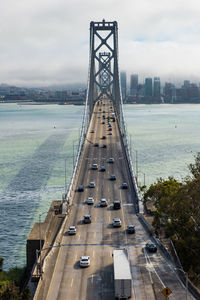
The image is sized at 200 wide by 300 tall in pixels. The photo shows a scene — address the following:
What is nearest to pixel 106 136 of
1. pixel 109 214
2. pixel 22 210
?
pixel 22 210

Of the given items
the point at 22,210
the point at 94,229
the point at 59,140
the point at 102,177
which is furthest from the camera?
the point at 59,140

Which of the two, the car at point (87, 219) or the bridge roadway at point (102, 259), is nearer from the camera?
the bridge roadway at point (102, 259)

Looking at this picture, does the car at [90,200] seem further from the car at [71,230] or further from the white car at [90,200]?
the car at [71,230]

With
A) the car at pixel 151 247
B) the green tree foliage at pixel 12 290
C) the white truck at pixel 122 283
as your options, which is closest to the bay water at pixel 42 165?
the green tree foliage at pixel 12 290

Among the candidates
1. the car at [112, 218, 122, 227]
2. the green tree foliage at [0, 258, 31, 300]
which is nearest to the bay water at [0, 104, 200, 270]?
the green tree foliage at [0, 258, 31, 300]

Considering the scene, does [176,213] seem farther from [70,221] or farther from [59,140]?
[59,140]

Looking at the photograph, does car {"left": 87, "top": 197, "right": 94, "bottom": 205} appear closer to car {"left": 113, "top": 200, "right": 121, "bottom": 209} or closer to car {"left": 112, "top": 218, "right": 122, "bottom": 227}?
car {"left": 113, "top": 200, "right": 121, "bottom": 209}

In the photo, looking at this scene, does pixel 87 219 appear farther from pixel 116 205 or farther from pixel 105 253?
pixel 105 253

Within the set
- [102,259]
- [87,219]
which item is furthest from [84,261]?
[87,219]
